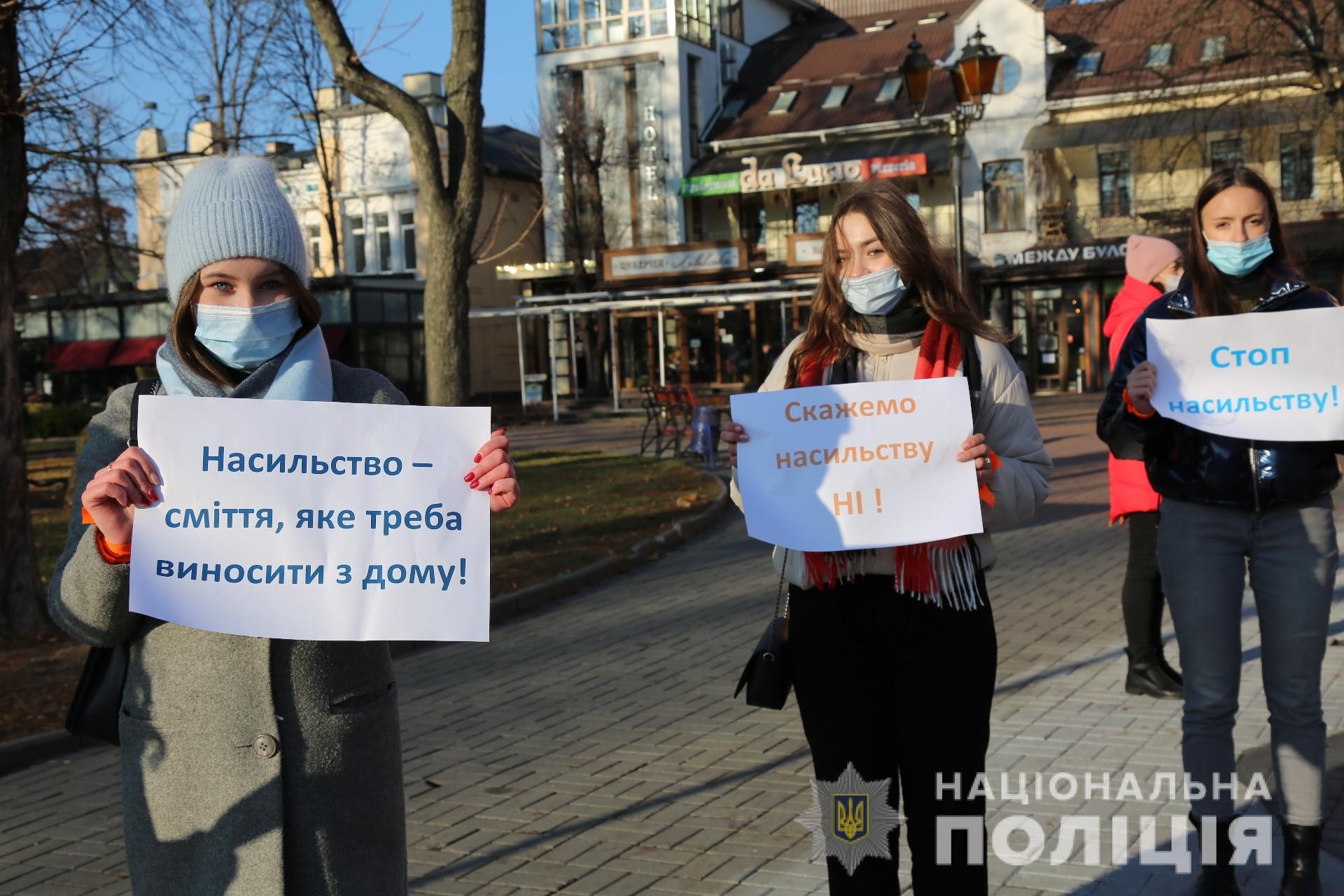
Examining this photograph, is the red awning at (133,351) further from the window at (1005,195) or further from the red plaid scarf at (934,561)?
the red plaid scarf at (934,561)

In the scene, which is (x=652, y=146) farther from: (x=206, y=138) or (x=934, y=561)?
(x=934, y=561)

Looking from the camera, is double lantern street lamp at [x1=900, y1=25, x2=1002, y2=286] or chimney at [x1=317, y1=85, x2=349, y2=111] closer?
double lantern street lamp at [x1=900, y1=25, x2=1002, y2=286]

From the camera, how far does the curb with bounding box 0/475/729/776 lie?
648cm

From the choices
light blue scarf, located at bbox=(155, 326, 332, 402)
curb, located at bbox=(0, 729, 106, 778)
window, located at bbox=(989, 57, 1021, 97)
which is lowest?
curb, located at bbox=(0, 729, 106, 778)

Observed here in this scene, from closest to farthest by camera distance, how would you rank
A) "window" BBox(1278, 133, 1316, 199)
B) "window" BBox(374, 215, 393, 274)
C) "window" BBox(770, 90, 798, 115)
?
1. "window" BBox(1278, 133, 1316, 199)
2. "window" BBox(770, 90, 798, 115)
3. "window" BBox(374, 215, 393, 274)

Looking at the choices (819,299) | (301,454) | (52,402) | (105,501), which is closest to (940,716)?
(819,299)

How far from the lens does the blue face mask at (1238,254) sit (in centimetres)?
421

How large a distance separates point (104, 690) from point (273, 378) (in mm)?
705

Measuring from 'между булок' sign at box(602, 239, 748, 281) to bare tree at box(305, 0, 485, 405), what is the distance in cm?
2529

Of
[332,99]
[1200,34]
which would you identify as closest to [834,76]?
[332,99]

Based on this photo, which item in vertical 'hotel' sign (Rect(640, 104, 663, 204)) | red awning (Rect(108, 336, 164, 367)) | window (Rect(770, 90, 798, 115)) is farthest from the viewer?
window (Rect(770, 90, 798, 115))

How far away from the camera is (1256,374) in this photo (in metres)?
4.11

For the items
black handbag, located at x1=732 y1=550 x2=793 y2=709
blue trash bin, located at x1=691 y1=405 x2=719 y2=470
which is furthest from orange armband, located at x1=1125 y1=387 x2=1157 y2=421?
blue trash bin, located at x1=691 y1=405 x2=719 y2=470

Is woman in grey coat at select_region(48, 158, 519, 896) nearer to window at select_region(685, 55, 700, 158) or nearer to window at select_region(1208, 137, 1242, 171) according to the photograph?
window at select_region(1208, 137, 1242, 171)
